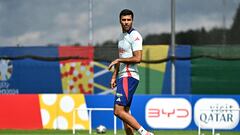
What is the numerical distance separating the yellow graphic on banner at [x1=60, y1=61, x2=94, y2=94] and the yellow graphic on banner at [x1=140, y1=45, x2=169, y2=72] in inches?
77.8

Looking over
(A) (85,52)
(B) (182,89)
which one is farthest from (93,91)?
(B) (182,89)

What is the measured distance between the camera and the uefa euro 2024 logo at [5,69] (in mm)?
23406

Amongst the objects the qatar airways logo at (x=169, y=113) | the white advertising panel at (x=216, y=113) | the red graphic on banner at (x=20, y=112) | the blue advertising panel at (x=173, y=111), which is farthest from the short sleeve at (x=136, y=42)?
the red graphic on banner at (x=20, y=112)

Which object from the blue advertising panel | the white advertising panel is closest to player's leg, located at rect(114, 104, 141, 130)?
the white advertising panel

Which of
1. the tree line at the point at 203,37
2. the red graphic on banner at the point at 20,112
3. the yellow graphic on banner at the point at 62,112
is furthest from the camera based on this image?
the tree line at the point at 203,37

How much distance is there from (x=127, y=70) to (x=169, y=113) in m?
9.54

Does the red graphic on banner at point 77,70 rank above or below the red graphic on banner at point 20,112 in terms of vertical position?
above

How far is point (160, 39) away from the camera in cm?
2408

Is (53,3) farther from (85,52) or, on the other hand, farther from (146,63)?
(146,63)

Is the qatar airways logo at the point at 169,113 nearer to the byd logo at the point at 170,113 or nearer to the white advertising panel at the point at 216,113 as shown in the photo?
the byd logo at the point at 170,113

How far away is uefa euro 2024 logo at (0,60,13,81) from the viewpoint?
23.4 meters

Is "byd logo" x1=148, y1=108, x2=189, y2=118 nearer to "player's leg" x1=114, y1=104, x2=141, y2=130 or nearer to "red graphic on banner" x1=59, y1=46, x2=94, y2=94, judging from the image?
"red graphic on banner" x1=59, y1=46, x2=94, y2=94

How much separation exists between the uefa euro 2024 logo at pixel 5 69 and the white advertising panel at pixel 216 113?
317 inches

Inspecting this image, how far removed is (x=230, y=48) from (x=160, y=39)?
8.82ft
